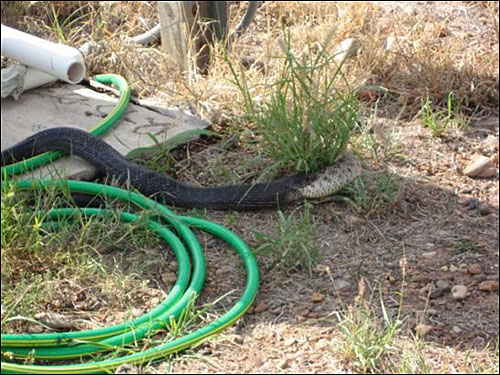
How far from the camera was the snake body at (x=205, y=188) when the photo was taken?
15.3ft

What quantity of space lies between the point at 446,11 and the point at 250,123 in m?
2.03

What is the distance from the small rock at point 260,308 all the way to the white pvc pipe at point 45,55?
6.61 feet

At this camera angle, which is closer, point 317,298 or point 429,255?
point 317,298

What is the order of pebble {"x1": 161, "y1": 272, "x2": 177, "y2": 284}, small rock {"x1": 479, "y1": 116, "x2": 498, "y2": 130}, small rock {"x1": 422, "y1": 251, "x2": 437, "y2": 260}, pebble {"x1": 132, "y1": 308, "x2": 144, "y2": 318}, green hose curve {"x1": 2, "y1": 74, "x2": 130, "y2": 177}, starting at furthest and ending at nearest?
small rock {"x1": 479, "y1": 116, "x2": 498, "y2": 130}, green hose curve {"x1": 2, "y1": 74, "x2": 130, "y2": 177}, small rock {"x1": 422, "y1": 251, "x2": 437, "y2": 260}, pebble {"x1": 161, "y1": 272, "x2": 177, "y2": 284}, pebble {"x1": 132, "y1": 308, "x2": 144, "y2": 318}

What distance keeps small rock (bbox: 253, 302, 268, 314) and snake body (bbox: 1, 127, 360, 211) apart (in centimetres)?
78

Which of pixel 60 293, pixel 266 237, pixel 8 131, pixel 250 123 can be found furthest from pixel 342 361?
pixel 8 131

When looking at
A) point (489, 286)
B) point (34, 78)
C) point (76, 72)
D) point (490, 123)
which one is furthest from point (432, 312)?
point (34, 78)

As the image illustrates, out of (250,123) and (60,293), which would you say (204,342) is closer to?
(60,293)

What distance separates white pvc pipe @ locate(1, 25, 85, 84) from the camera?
5.36 metres

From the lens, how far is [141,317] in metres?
3.77

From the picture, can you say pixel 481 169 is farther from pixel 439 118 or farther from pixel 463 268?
pixel 463 268

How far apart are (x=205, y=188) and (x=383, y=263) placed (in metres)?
0.97

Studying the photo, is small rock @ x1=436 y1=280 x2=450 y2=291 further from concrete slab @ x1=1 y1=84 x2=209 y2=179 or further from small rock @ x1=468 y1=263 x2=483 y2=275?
concrete slab @ x1=1 y1=84 x2=209 y2=179

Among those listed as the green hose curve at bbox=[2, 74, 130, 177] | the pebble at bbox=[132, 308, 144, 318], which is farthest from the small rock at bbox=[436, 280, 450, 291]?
the green hose curve at bbox=[2, 74, 130, 177]
